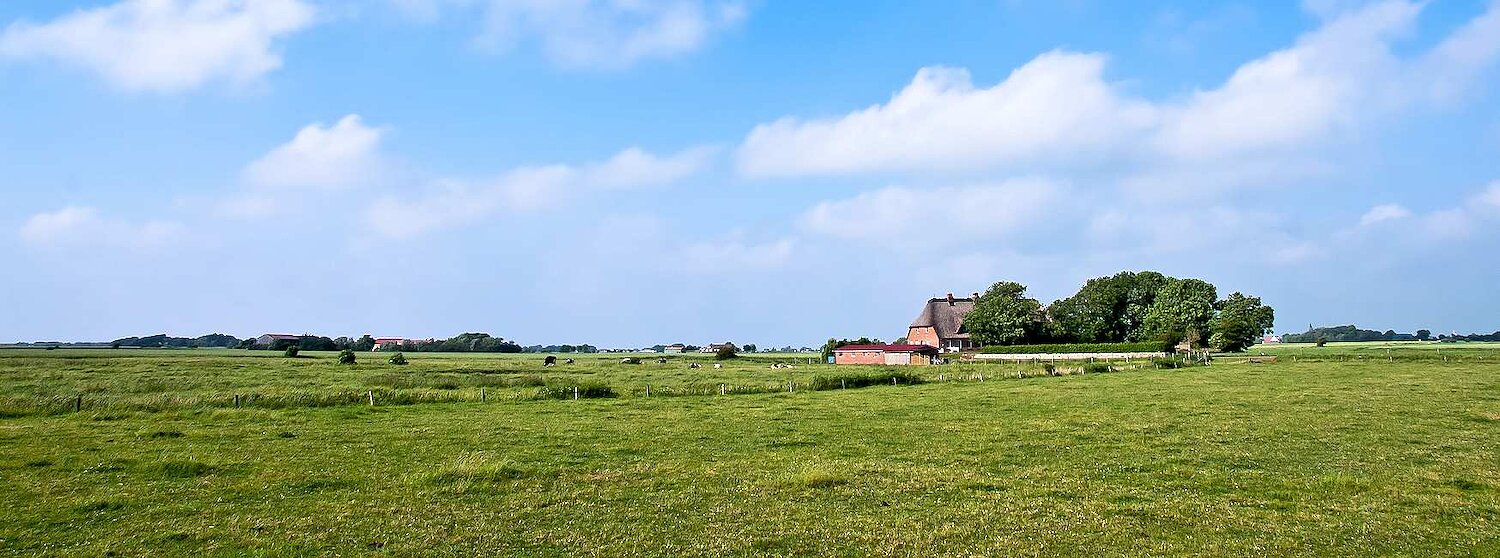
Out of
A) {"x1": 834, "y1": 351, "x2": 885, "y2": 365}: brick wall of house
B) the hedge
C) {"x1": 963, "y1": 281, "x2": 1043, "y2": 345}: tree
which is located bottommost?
→ {"x1": 834, "y1": 351, "x2": 885, "y2": 365}: brick wall of house

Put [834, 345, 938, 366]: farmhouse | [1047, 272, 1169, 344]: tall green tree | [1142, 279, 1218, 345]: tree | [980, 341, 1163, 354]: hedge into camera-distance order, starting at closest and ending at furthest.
Result: [834, 345, 938, 366]: farmhouse, [980, 341, 1163, 354]: hedge, [1142, 279, 1218, 345]: tree, [1047, 272, 1169, 344]: tall green tree

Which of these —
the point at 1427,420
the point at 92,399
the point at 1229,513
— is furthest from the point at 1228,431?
the point at 92,399

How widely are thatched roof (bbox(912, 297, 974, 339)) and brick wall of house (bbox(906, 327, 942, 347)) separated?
689 millimetres

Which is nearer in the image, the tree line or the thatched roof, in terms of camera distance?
the tree line

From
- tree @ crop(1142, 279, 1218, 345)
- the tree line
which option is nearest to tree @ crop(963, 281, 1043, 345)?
the tree line

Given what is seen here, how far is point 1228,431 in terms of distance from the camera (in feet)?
90.7

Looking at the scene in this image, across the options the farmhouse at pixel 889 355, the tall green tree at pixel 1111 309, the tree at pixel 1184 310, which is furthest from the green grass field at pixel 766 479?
the tall green tree at pixel 1111 309

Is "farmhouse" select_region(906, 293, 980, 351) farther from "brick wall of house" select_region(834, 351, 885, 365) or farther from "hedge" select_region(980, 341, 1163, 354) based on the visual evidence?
"brick wall of house" select_region(834, 351, 885, 365)

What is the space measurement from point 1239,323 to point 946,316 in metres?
43.7

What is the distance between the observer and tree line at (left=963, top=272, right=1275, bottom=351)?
116m

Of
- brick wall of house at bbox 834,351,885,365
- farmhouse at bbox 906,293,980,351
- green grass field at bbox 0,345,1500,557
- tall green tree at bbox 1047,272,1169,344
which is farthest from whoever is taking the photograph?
farmhouse at bbox 906,293,980,351

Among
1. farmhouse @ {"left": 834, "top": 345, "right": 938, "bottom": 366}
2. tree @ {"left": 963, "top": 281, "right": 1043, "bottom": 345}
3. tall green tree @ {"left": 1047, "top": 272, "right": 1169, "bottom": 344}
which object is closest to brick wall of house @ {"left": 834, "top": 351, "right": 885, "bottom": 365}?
farmhouse @ {"left": 834, "top": 345, "right": 938, "bottom": 366}

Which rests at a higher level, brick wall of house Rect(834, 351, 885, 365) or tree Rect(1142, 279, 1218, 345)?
tree Rect(1142, 279, 1218, 345)

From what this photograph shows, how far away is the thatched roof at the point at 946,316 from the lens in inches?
5418
